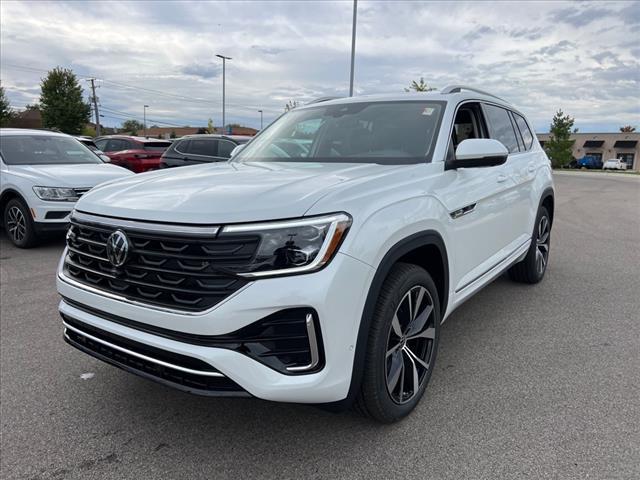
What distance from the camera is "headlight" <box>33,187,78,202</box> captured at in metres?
6.60

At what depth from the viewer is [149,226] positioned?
2.19 m

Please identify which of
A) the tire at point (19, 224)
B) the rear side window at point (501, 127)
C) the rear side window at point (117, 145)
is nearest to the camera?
the rear side window at point (501, 127)

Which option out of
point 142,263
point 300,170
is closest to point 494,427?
point 300,170

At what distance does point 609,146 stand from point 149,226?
84402 mm

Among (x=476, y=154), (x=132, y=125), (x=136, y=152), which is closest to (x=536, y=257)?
(x=476, y=154)

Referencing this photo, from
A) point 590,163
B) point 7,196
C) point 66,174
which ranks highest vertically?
point 590,163

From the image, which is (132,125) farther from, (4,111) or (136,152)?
(136,152)

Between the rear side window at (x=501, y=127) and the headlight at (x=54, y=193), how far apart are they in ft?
17.7

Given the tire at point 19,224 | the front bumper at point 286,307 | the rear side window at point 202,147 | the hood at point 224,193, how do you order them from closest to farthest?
the front bumper at point 286,307 < the hood at point 224,193 < the tire at point 19,224 < the rear side window at point 202,147

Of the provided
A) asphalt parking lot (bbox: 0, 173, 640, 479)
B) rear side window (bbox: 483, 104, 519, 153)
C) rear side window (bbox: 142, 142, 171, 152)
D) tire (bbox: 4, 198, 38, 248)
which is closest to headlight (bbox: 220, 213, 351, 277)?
asphalt parking lot (bbox: 0, 173, 640, 479)

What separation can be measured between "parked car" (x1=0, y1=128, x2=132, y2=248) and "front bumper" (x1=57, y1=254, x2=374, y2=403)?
5322 millimetres

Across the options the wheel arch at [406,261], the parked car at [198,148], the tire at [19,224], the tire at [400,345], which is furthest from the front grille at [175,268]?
the parked car at [198,148]

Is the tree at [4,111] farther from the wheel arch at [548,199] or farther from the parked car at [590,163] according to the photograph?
the parked car at [590,163]

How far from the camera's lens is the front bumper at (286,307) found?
1.97m
